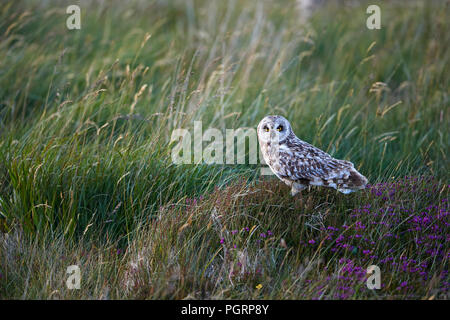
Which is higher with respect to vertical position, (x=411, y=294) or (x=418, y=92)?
(x=418, y=92)

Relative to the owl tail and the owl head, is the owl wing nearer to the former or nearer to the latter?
the owl tail

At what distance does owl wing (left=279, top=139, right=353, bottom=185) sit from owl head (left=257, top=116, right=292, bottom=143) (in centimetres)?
14

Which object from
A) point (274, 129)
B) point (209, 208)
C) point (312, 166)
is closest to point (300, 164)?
point (312, 166)

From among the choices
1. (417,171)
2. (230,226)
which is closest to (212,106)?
(230,226)

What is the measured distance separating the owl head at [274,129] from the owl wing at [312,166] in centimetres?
14

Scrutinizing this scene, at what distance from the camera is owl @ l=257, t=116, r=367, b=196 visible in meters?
3.24

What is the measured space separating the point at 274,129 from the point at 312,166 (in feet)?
1.36

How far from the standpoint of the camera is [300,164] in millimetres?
3328

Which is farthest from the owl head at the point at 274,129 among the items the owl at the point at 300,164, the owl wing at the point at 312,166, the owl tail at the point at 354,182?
the owl tail at the point at 354,182

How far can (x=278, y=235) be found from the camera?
316 cm

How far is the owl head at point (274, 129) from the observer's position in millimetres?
3475

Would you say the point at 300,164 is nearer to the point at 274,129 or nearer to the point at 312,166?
the point at 312,166

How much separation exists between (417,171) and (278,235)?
1621 mm
